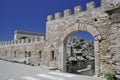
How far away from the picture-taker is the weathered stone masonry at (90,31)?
5095 mm

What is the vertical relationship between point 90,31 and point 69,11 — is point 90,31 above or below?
below

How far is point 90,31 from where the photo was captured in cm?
934

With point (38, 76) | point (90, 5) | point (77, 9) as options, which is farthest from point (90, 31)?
point (38, 76)

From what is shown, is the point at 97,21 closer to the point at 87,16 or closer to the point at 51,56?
the point at 87,16

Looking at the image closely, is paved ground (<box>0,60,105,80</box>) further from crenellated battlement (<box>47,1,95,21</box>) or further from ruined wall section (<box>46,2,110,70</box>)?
crenellated battlement (<box>47,1,95,21</box>)

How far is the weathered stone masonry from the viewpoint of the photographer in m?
5.10

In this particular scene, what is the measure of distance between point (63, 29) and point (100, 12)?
3146mm

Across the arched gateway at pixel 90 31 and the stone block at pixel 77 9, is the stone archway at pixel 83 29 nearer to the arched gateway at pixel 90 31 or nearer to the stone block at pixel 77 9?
the arched gateway at pixel 90 31

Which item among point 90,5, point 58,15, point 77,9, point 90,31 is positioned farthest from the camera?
point 58,15

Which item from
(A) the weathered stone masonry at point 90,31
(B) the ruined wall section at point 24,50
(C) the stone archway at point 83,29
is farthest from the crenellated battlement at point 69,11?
(B) the ruined wall section at point 24,50

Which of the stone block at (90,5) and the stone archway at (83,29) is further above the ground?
the stone block at (90,5)

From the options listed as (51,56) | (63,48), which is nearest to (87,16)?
(63,48)

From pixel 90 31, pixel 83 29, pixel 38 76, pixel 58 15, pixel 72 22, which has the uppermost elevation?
pixel 58 15

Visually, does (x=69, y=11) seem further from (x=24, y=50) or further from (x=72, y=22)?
(x=24, y=50)
